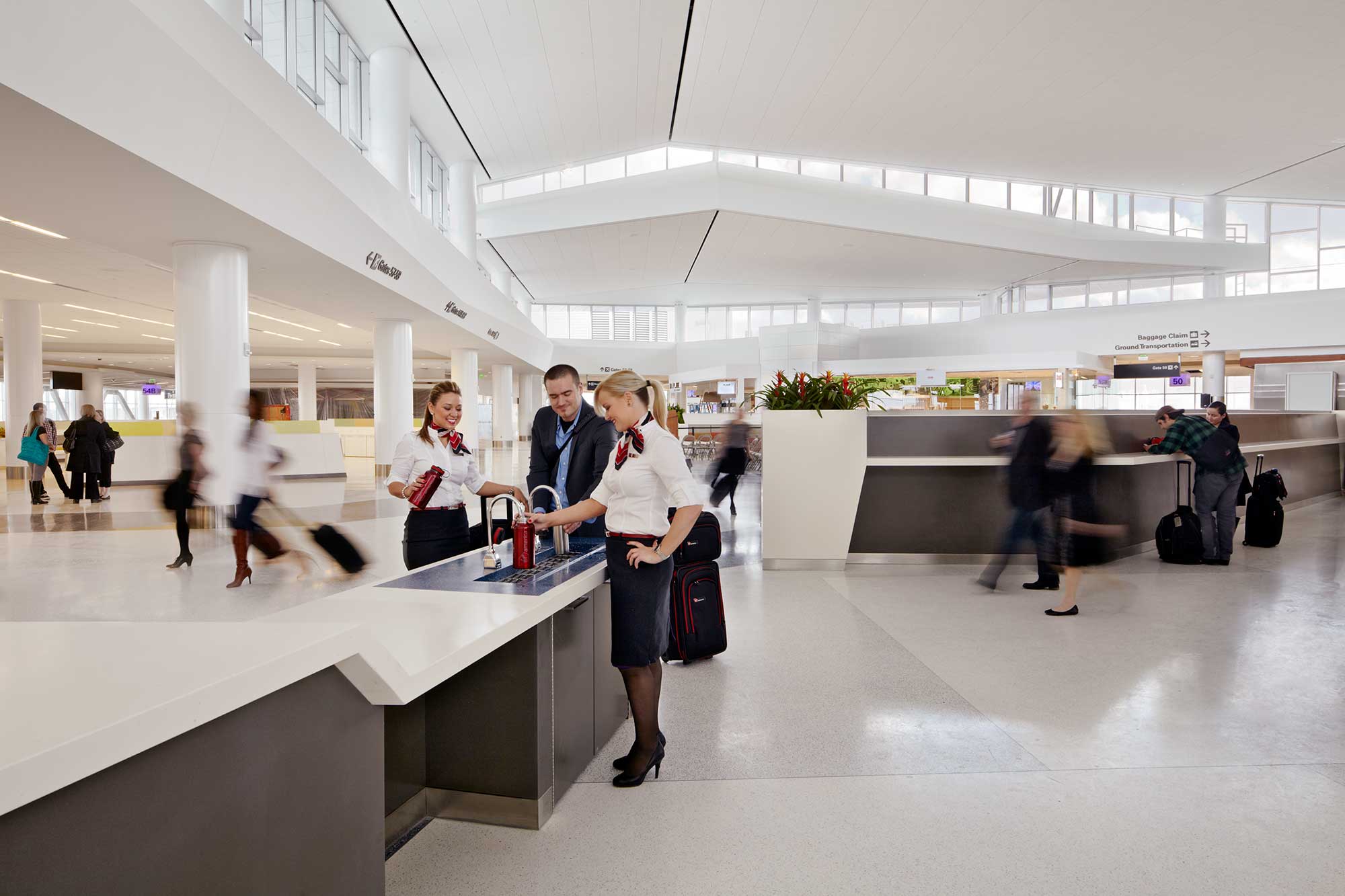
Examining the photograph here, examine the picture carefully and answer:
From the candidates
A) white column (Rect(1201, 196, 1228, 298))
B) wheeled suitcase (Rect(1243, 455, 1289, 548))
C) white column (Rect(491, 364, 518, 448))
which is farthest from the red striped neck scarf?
white column (Rect(491, 364, 518, 448))

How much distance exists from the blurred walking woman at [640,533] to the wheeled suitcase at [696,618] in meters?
1.24

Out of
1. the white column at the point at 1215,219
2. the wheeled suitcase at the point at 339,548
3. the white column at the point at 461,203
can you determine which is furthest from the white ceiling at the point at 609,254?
the wheeled suitcase at the point at 339,548

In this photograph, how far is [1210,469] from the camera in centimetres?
727

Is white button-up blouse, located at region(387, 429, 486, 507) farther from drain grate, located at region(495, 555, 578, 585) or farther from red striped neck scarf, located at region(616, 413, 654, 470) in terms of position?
red striped neck scarf, located at region(616, 413, 654, 470)

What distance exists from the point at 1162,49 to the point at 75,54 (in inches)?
558

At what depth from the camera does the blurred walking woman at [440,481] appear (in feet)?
12.4

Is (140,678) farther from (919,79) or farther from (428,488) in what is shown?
(919,79)

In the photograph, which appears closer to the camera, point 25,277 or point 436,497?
point 436,497

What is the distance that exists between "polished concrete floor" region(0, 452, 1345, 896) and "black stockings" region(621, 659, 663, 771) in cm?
12

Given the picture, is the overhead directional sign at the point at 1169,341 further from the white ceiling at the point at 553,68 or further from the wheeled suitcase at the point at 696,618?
the wheeled suitcase at the point at 696,618

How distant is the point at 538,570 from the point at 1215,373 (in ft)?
79.3

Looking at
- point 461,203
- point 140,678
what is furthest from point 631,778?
point 461,203

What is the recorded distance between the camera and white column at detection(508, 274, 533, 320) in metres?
28.7

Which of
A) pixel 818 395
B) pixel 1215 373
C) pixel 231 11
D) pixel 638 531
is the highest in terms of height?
pixel 231 11
